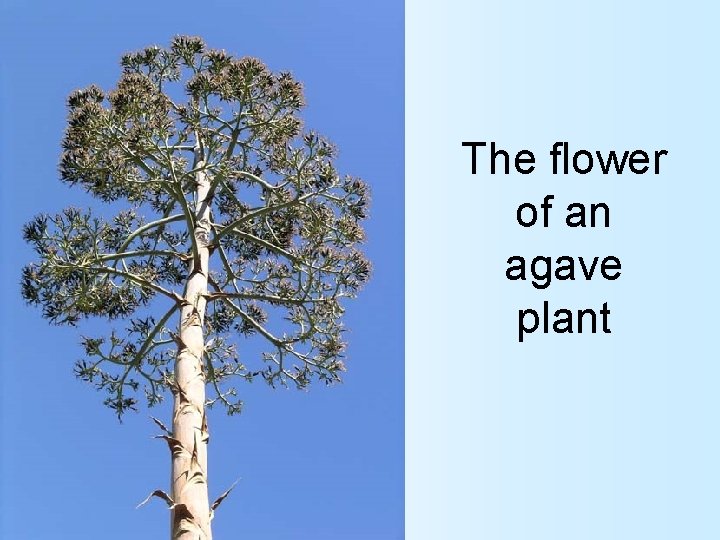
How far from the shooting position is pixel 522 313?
6543mm

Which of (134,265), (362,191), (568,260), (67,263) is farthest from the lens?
(134,265)

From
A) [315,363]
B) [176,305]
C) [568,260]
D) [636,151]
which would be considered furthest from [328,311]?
[636,151]

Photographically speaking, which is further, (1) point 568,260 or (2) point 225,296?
(2) point 225,296

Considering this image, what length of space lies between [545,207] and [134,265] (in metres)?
4.55

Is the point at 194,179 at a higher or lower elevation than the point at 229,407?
higher

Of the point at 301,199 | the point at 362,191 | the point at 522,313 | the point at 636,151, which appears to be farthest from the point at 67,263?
the point at 636,151

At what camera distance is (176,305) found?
791 centimetres

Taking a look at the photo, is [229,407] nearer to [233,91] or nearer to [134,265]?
[134,265]

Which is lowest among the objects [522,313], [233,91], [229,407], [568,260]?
[229,407]

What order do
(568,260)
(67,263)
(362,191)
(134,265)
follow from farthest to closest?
(134,265) → (362,191) → (67,263) → (568,260)

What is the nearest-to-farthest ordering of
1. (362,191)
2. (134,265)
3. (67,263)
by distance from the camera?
(67,263) → (362,191) → (134,265)

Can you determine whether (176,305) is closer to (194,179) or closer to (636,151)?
(194,179)

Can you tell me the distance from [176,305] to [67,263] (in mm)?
1046

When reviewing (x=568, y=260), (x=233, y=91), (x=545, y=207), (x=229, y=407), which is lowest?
(x=229, y=407)
